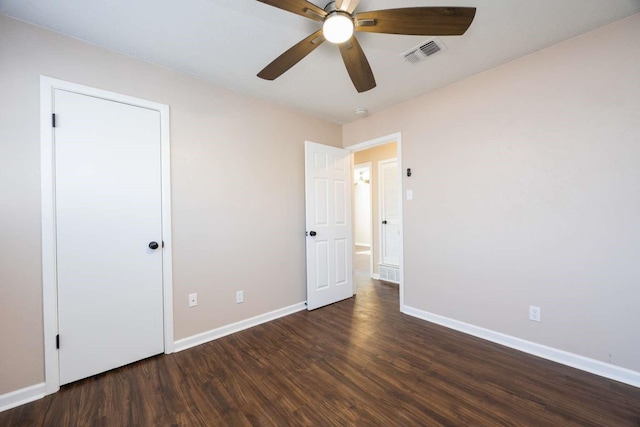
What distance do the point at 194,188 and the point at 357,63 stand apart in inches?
70.3

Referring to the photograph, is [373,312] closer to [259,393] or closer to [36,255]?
[259,393]

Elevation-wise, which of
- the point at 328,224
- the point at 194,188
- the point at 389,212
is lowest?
the point at 328,224

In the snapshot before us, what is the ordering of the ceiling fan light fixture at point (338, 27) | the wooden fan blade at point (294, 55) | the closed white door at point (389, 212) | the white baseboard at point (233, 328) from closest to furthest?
1. the ceiling fan light fixture at point (338, 27)
2. the wooden fan blade at point (294, 55)
3. the white baseboard at point (233, 328)
4. the closed white door at point (389, 212)

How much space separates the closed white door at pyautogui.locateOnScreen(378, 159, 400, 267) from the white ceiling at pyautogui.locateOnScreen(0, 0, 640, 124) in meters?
2.06

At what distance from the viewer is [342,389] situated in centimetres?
177

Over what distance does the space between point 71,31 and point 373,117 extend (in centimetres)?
295

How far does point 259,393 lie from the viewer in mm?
1755

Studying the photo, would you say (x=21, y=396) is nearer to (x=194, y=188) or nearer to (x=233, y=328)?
(x=233, y=328)

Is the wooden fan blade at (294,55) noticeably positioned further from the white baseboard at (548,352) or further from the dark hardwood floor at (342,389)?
the white baseboard at (548,352)

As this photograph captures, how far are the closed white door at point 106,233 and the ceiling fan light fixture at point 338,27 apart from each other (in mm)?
1675

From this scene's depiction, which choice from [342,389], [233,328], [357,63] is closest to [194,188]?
[233,328]

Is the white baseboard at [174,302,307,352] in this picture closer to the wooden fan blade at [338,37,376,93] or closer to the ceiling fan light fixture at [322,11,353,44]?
the wooden fan blade at [338,37,376,93]

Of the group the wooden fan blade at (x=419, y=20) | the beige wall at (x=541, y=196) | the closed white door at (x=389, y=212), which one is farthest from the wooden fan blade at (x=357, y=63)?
the closed white door at (x=389, y=212)

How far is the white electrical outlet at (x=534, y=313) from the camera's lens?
2.16 meters
